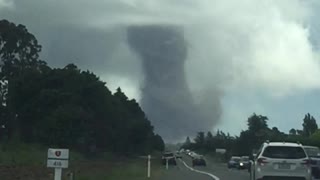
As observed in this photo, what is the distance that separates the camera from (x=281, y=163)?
2666 cm

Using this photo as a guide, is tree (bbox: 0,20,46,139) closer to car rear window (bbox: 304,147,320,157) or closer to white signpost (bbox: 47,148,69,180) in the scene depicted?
car rear window (bbox: 304,147,320,157)

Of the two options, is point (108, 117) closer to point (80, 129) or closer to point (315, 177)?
point (80, 129)

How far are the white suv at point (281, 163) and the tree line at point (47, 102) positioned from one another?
195 feet

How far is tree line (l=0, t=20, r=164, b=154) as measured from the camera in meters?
86.6

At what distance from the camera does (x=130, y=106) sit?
141750 mm

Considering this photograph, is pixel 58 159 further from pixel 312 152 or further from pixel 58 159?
pixel 312 152

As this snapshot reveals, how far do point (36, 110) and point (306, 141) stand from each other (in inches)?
1295

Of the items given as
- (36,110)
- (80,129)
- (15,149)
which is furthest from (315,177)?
(36,110)

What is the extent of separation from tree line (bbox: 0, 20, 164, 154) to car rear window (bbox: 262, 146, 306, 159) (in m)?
59.4

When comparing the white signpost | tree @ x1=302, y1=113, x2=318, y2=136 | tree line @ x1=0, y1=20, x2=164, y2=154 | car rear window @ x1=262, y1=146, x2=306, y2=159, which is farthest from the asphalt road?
tree @ x1=302, y1=113, x2=318, y2=136

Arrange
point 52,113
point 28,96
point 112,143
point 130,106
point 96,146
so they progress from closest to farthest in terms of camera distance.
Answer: point 52,113
point 28,96
point 96,146
point 112,143
point 130,106

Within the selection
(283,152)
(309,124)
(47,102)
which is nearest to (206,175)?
(283,152)

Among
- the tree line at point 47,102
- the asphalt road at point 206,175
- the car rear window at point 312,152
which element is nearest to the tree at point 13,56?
the tree line at point 47,102

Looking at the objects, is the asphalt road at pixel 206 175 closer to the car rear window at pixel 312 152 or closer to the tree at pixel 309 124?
the car rear window at pixel 312 152
